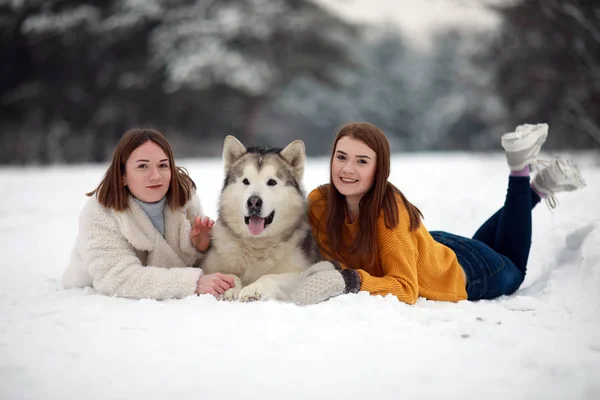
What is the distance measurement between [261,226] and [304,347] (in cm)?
125

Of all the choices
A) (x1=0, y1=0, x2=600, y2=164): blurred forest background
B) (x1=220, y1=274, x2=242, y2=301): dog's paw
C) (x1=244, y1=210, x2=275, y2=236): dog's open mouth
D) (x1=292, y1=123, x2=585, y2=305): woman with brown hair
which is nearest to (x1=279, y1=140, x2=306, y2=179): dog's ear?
(x1=292, y1=123, x2=585, y2=305): woman with brown hair

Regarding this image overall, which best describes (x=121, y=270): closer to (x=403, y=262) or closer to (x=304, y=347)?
(x=304, y=347)

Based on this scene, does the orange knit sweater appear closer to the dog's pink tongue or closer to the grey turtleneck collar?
the dog's pink tongue

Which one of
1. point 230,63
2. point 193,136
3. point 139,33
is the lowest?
point 193,136

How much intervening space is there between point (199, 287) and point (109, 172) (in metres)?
1.07

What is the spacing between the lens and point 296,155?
3.94 meters

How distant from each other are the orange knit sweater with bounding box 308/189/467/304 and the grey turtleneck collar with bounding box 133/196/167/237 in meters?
1.11

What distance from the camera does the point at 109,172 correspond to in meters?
3.71

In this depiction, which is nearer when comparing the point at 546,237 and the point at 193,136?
the point at 546,237

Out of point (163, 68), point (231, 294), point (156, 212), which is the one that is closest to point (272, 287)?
point (231, 294)

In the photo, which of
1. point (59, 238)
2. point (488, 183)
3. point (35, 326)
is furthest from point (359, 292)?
point (488, 183)

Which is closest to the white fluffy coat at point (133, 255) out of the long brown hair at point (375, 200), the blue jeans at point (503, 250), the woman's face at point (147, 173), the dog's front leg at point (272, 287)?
the woman's face at point (147, 173)

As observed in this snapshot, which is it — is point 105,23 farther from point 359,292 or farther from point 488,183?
point 359,292

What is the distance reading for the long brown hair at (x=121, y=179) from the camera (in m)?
3.70
